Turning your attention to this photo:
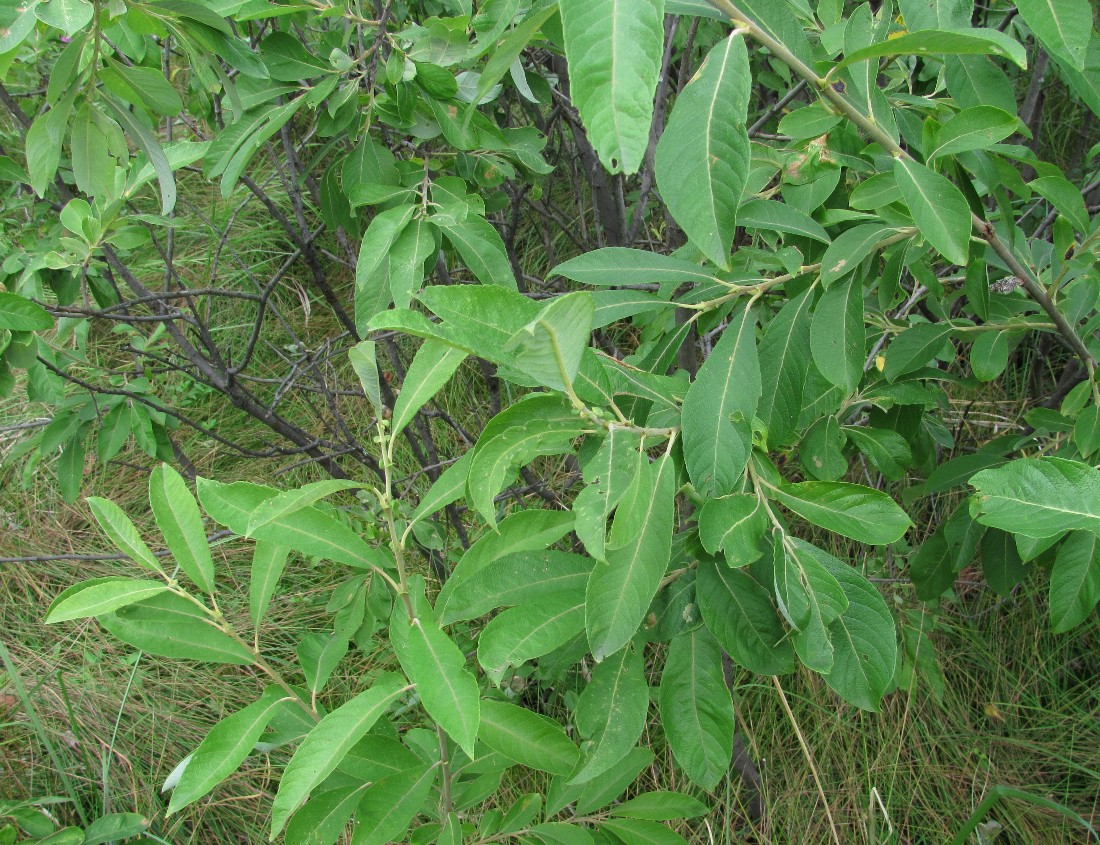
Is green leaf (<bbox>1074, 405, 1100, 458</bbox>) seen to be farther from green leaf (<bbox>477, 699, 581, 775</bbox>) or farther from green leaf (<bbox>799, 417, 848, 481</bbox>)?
green leaf (<bbox>477, 699, 581, 775</bbox>)

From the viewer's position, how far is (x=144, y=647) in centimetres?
112

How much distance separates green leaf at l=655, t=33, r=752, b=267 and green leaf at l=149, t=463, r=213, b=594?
0.73 m

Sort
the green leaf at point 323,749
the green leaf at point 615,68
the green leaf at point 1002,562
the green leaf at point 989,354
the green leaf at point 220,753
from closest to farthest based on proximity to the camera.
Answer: the green leaf at point 615,68, the green leaf at point 323,749, the green leaf at point 220,753, the green leaf at point 989,354, the green leaf at point 1002,562

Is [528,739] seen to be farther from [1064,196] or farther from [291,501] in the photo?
[1064,196]

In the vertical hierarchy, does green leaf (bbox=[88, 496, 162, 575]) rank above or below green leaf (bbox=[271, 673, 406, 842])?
above

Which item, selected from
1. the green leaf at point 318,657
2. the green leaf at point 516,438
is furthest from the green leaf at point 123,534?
the green leaf at point 516,438

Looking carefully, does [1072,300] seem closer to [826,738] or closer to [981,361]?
[981,361]

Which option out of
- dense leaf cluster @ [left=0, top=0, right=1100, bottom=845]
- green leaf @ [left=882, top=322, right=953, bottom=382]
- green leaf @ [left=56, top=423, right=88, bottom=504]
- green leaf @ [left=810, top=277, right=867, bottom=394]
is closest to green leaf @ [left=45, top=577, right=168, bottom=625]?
dense leaf cluster @ [left=0, top=0, right=1100, bottom=845]

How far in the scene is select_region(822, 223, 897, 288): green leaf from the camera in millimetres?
1106

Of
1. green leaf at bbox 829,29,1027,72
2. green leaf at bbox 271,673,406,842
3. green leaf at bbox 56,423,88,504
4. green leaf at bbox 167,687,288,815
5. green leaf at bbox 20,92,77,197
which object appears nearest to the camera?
green leaf at bbox 829,29,1027,72

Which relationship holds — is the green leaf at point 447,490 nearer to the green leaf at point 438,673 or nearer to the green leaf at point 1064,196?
the green leaf at point 438,673

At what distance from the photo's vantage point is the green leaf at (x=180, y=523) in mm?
1149

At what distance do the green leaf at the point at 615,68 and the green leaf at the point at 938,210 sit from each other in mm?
433

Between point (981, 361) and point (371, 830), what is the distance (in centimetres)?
119
